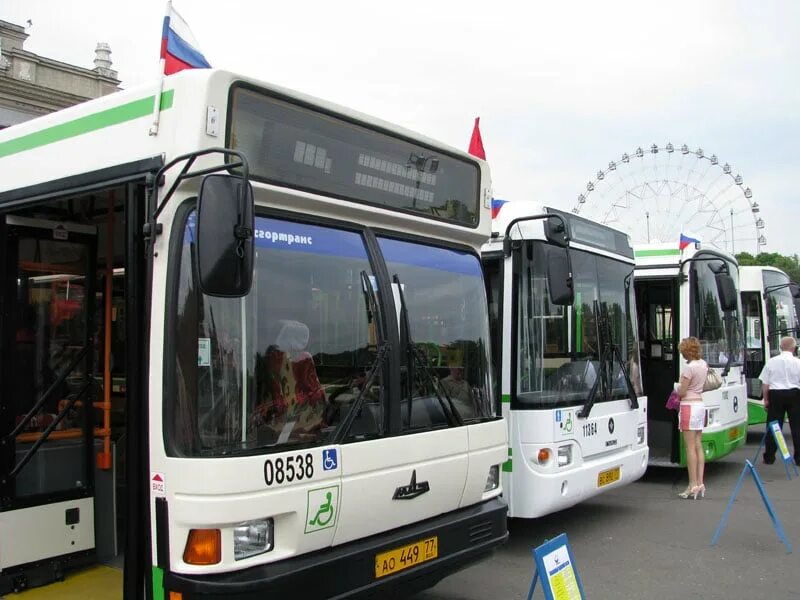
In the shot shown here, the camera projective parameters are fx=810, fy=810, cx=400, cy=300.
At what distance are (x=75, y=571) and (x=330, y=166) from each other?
3.07 metres

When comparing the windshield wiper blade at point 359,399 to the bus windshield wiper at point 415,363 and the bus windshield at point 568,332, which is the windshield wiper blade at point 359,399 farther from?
the bus windshield at point 568,332

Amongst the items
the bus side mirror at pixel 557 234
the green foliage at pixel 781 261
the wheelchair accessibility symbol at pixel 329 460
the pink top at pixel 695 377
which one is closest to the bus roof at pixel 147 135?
the bus side mirror at pixel 557 234

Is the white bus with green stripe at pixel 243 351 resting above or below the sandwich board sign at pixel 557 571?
above

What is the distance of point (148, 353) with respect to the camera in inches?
151

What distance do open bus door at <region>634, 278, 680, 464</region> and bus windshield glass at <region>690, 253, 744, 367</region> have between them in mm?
387

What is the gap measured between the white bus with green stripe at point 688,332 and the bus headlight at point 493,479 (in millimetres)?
5409

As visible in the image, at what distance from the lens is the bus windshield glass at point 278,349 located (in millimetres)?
3721

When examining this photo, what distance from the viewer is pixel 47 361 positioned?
5.18 m

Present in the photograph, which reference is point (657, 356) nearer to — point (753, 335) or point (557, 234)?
point (753, 335)

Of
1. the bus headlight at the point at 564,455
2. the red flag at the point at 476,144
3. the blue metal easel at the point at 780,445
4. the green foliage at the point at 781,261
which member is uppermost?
the green foliage at the point at 781,261

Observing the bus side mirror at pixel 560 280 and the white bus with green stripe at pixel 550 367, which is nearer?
the bus side mirror at pixel 560 280

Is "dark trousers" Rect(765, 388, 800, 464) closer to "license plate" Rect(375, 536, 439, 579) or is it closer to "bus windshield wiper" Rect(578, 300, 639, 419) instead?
"bus windshield wiper" Rect(578, 300, 639, 419)

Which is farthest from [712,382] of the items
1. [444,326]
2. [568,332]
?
[444,326]

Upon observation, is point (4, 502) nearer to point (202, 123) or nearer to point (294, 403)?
point (294, 403)
